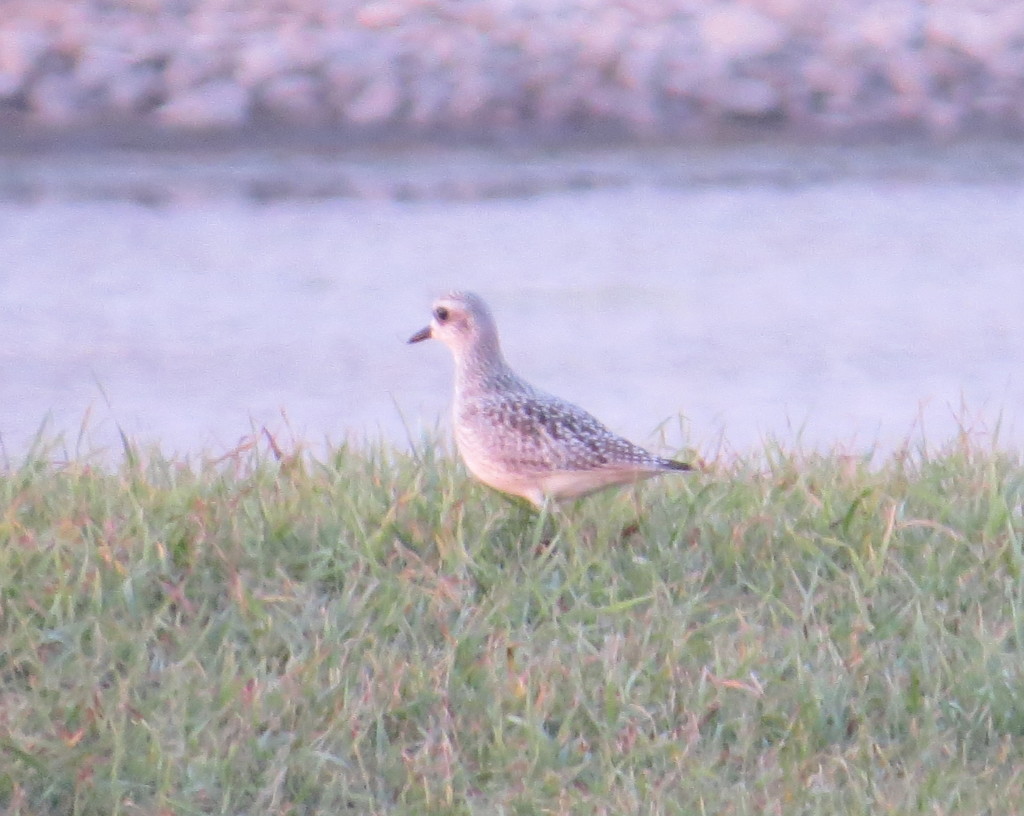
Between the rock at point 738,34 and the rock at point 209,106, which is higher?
the rock at point 738,34

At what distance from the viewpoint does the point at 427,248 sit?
1088 cm

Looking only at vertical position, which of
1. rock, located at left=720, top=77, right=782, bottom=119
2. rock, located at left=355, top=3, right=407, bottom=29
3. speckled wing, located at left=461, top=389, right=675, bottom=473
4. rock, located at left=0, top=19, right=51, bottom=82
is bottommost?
rock, located at left=720, top=77, right=782, bottom=119

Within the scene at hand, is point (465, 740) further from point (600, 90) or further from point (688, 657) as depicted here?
point (600, 90)

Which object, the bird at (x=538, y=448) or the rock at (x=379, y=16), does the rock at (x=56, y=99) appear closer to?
the rock at (x=379, y=16)

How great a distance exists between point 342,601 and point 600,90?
11044 mm

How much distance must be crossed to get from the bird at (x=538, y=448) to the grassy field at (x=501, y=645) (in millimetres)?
143

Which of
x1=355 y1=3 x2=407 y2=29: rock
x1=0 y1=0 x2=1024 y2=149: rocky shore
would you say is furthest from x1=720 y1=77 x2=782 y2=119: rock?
x1=355 y1=3 x2=407 y2=29: rock

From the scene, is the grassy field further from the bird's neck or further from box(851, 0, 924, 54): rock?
box(851, 0, 924, 54): rock

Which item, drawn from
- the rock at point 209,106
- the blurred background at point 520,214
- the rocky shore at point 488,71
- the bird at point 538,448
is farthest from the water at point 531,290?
the rock at point 209,106

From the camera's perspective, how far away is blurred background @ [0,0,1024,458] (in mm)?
8273

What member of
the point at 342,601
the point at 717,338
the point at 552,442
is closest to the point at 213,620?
the point at 342,601

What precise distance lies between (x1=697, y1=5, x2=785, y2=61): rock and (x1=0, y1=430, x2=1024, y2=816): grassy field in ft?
34.5

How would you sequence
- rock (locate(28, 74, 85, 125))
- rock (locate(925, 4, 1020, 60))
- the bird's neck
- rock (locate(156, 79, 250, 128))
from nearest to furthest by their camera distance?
1. the bird's neck
2. rock (locate(28, 74, 85, 125))
3. rock (locate(156, 79, 250, 128))
4. rock (locate(925, 4, 1020, 60))

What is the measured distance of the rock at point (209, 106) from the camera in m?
14.9
